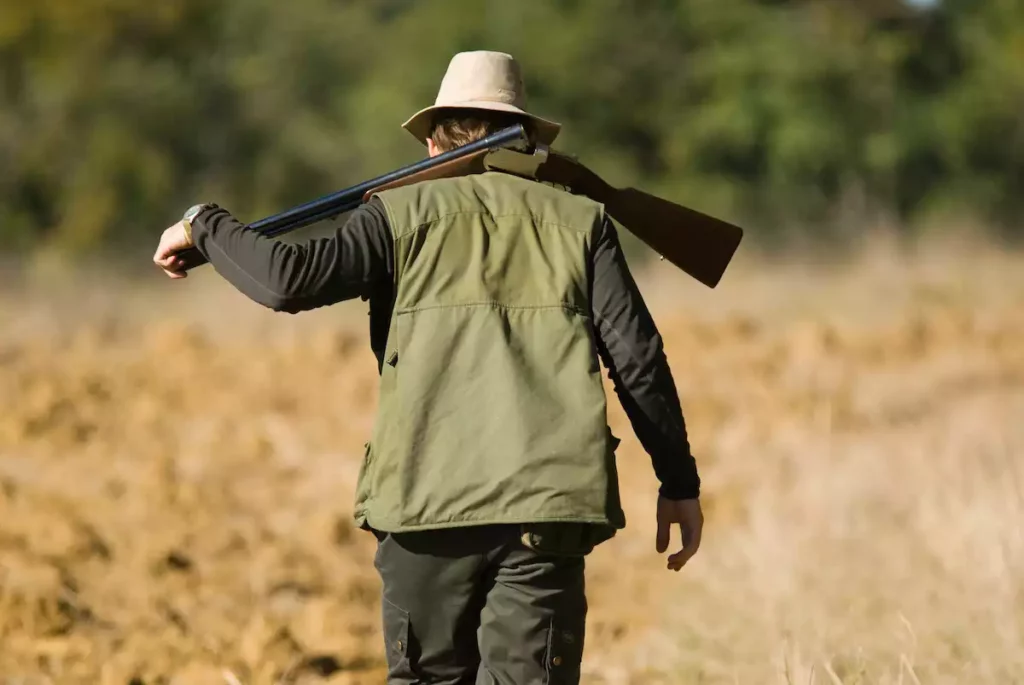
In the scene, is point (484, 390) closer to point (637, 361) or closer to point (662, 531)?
point (637, 361)

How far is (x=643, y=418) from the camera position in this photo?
2.95 m

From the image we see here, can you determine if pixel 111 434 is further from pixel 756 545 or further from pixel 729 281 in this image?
pixel 729 281

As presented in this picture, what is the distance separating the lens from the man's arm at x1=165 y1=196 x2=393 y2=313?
2725 millimetres

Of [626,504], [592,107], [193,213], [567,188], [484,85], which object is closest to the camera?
[193,213]

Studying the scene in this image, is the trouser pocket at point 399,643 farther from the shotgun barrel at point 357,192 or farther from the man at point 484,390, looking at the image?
the shotgun barrel at point 357,192

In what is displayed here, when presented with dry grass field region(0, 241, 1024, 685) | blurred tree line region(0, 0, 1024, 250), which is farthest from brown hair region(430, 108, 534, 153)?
blurred tree line region(0, 0, 1024, 250)

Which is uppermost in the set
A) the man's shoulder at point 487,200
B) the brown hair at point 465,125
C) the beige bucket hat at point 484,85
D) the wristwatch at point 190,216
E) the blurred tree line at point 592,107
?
the blurred tree line at point 592,107

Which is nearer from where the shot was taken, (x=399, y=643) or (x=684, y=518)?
(x=399, y=643)

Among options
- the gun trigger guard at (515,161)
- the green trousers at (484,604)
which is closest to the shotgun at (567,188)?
the gun trigger guard at (515,161)

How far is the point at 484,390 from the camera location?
111 inches

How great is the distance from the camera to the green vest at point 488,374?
110 inches

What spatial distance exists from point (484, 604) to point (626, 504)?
5045 mm

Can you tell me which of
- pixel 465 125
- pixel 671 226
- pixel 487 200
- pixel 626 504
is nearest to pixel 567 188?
pixel 671 226

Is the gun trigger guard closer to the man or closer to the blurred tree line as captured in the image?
the man
